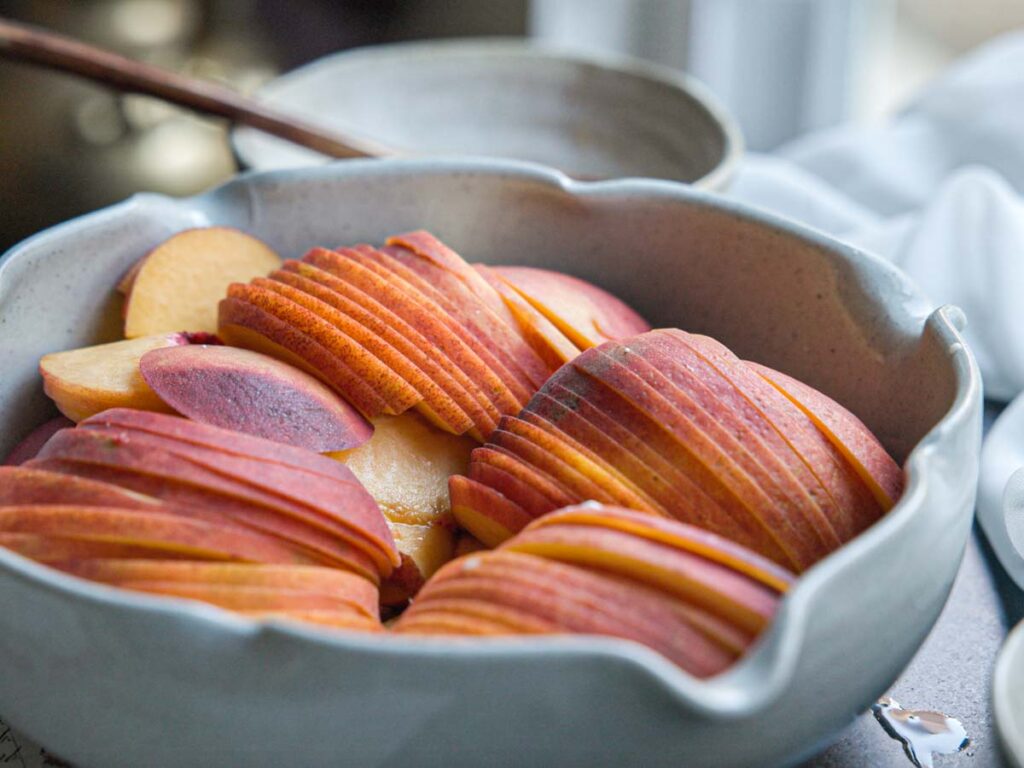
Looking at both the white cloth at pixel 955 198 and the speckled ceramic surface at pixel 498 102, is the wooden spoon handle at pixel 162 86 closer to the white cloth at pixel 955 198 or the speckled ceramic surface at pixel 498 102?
the speckled ceramic surface at pixel 498 102

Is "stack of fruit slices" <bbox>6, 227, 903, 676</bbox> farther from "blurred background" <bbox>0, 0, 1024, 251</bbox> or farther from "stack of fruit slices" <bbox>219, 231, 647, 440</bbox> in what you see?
"blurred background" <bbox>0, 0, 1024, 251</bbox>

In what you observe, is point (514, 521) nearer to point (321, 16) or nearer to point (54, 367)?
point (54, 367)

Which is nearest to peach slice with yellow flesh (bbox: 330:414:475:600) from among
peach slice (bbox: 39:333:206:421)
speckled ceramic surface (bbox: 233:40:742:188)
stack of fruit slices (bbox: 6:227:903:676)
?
stack of fruit slices (bbox: 6:227:903:676)

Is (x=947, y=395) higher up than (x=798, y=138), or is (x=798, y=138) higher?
(x=947, y=395)

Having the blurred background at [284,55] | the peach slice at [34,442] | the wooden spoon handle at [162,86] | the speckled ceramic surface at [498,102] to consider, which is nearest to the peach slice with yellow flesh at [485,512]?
the peach slice at [34,442]

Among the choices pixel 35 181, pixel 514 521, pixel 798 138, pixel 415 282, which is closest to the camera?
pixel 514 521

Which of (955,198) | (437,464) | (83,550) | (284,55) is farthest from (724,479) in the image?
(284,55)

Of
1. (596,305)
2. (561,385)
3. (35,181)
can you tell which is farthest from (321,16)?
(561,385)
